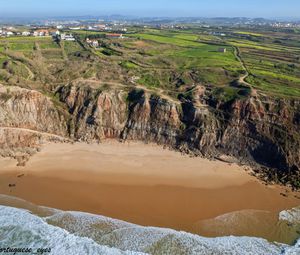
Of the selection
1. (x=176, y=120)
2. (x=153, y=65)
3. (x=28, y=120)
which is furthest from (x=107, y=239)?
(x=153, y=65)

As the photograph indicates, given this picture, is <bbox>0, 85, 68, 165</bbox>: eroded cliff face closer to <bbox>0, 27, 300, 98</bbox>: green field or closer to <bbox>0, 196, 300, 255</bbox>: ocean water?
<bbox>0, 27, 300, 98</bbox>: green field

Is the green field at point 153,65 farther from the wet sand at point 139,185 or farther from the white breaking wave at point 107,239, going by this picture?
the white breaking wave at point 107,239

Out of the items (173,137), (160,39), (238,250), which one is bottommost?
(238,250)

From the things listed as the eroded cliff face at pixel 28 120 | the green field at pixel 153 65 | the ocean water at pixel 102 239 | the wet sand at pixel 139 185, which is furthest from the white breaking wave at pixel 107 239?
the green field at pixel 153 65

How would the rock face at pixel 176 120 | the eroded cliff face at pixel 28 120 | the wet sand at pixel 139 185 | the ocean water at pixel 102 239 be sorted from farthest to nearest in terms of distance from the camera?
the eroded cliff face at pixel 28 120 < the rock face at pixel 176 120 < the wet sand at pixel 139 185 < the ocean water at pixel 102 239

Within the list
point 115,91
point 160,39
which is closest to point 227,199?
point 115,91

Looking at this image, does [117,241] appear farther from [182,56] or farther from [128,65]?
[182,56]

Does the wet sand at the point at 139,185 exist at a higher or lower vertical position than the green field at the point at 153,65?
lower
